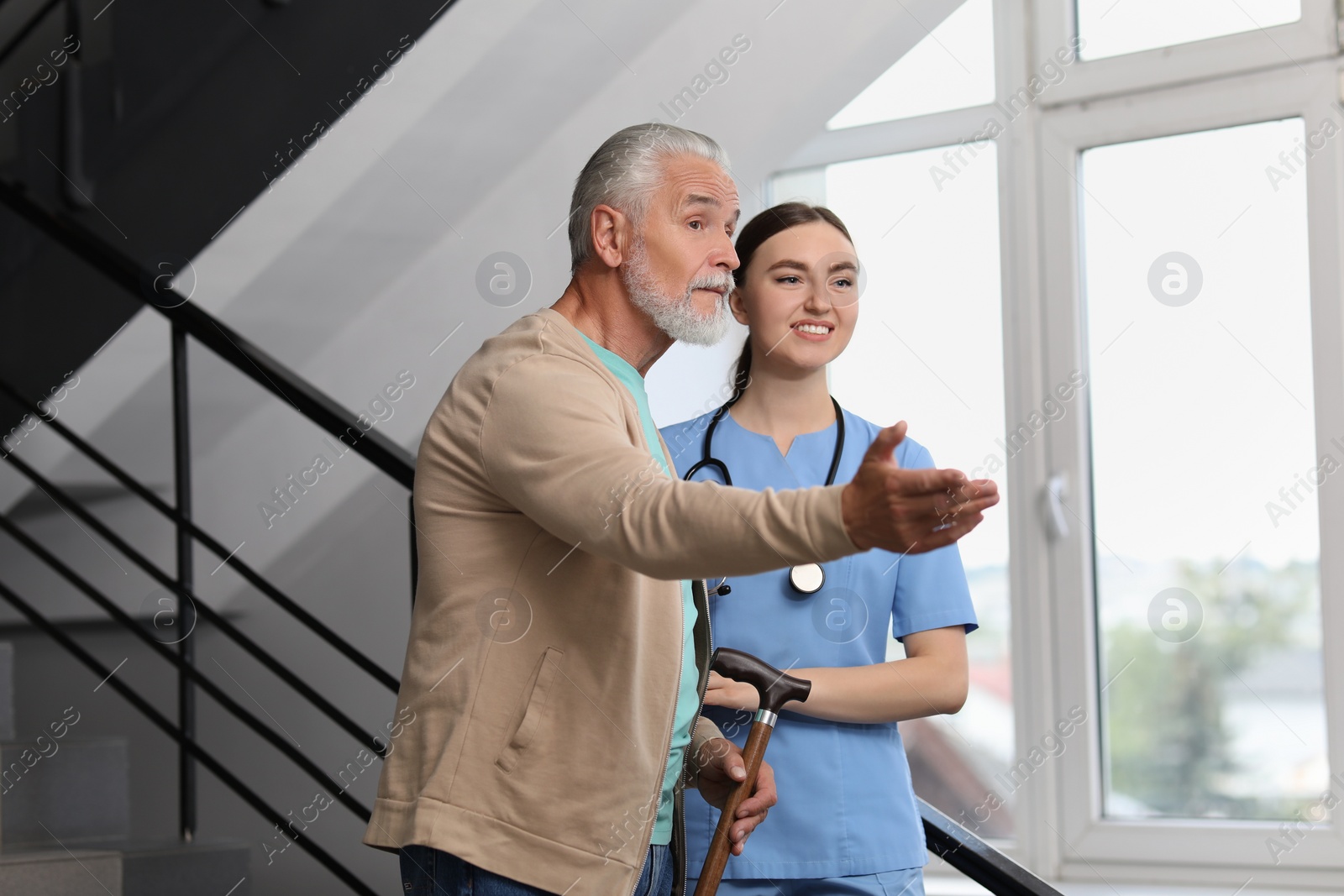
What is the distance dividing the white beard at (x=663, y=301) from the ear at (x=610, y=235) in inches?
0.5

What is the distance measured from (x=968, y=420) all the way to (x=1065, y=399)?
0.68 feet

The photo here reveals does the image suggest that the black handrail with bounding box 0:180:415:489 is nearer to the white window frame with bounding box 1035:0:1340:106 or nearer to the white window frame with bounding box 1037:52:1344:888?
the white window frame with bounding box 1037:52:1344:888

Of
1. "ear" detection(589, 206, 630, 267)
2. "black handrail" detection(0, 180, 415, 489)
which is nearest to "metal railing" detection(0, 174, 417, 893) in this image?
"black handrail" detection(0, 180, 415, 489)

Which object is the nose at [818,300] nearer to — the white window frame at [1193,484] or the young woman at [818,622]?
the young woman at [818,622]

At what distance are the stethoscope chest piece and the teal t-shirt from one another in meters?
0.14

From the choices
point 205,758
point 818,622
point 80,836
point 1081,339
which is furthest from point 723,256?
point 1081,339

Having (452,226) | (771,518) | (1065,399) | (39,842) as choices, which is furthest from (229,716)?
(771,518)

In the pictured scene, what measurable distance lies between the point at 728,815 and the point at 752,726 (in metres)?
0.09

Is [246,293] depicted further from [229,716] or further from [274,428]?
[229,716]

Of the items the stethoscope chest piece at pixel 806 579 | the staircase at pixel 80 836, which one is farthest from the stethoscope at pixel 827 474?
the staircase at pixel 80 836

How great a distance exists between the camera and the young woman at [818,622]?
123cm

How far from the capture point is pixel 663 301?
1174 mm

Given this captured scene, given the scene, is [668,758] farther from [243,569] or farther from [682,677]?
[243,569]

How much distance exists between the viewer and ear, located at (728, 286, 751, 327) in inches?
54.6
